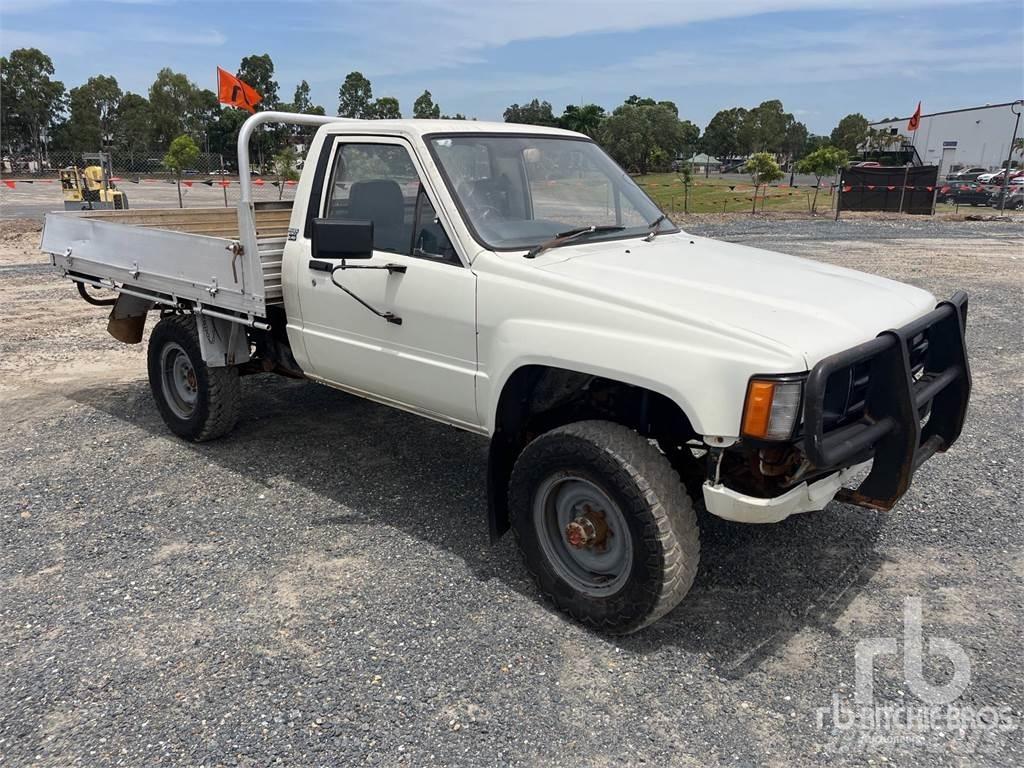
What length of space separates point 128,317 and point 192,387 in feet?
3.57

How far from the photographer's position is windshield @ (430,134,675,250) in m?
3.91

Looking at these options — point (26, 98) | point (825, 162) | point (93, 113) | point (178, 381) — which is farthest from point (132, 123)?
point (178, 381)

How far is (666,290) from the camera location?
10.9 ft

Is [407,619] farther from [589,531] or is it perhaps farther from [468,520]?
[468,520]

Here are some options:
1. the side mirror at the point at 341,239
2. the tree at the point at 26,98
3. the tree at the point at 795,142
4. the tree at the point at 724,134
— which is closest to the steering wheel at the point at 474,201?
the side mirror at the point at 341,239

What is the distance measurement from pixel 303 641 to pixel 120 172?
1929 inches

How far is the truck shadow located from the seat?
1.56m

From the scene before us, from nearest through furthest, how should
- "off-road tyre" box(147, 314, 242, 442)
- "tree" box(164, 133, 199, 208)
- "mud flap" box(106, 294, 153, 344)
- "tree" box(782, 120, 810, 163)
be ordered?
"off-road tyre" box(147, 314, 242, 442), "mud flap" box(106, 294, 153, 344), "tree" box(164, 133, 199, 208), "tree" box(782, 120, 810, 163)

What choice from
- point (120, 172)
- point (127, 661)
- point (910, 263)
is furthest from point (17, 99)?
point (127, 661)

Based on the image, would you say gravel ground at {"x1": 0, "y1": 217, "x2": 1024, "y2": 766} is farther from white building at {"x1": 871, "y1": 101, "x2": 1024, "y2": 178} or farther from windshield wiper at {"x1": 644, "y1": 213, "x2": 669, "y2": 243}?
white building at {"x1": 871, "y1": 101, "x2": 1024, "y2": 178}

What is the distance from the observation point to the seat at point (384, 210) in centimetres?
407

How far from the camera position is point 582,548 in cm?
345

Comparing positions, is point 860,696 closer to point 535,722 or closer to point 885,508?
point 885,508

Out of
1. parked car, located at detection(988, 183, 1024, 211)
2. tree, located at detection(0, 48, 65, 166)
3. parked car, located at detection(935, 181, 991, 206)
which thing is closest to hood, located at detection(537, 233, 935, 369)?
parked car, located at detection(988, 183, 1024, 211)
